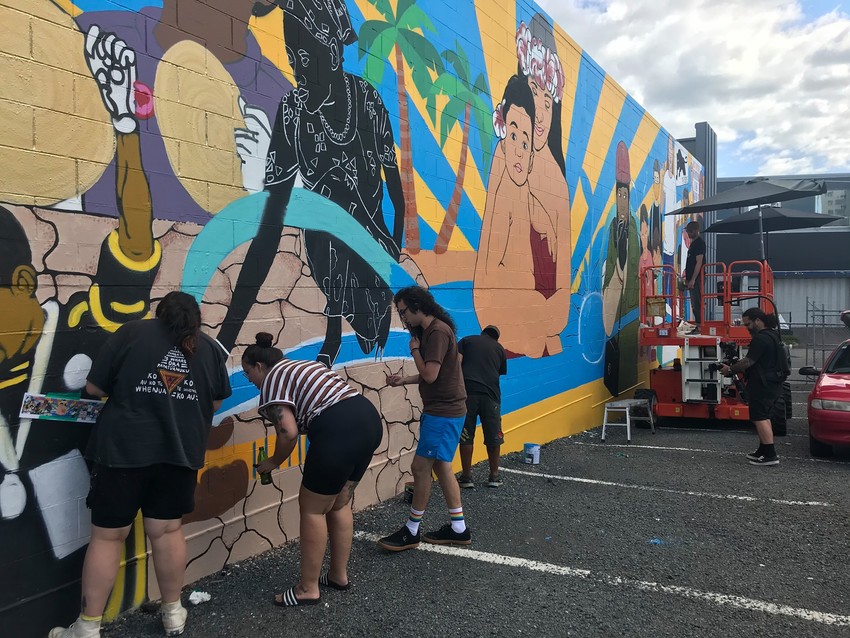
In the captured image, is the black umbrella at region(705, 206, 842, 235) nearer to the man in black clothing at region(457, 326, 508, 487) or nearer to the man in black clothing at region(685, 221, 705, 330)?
the man in black clothing at region(685, 221, 705, 330)

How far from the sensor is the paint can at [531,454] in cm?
714

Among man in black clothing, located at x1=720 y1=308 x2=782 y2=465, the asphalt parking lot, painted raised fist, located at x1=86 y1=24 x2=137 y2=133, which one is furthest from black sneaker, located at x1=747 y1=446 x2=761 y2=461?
painted raised fist, located at x1=86 y1=24 x2=137 y2=133

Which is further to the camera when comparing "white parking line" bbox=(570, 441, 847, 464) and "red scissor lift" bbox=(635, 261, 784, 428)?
"red scissor lift" bbox=(635, 261, 784, 428)

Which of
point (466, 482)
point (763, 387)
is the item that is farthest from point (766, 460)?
point (466, 482)

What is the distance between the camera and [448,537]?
4.54m

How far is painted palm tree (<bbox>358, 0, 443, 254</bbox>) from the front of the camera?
17.5ft

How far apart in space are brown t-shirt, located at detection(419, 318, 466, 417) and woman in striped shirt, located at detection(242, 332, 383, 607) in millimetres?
896

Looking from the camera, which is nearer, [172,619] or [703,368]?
[172,619]

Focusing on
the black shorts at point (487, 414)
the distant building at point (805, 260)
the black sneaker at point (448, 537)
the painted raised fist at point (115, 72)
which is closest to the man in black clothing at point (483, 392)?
the black shorts at point (487, 414)

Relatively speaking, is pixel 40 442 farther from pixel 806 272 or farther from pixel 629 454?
pixel 806 272

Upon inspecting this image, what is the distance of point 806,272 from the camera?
98.3ft

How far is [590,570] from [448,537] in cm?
100

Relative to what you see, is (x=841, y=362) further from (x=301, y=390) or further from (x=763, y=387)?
(x=301, y=390)

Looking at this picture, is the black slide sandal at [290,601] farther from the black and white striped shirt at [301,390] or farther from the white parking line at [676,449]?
the white parking line at [676,449]
